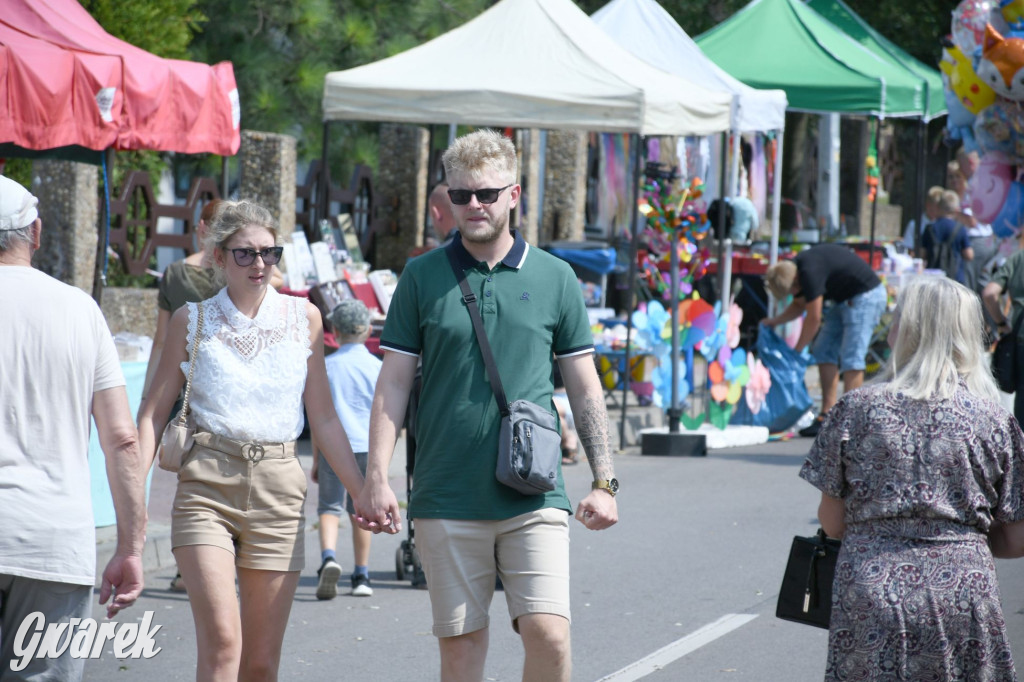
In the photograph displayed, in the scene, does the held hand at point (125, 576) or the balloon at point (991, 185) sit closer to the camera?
the held hand at point (125, 576)

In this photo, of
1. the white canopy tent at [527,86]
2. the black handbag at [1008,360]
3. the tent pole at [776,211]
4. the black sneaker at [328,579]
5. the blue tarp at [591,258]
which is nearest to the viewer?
the black sneaker at [328,579]

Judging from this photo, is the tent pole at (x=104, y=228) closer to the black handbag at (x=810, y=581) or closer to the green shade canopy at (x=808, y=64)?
the black handbag at (x=810, y=581)

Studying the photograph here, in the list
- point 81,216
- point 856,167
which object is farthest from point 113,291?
point 856,167

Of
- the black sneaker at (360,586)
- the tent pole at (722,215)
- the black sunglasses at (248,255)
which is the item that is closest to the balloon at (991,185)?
the tent pole at (722,215)

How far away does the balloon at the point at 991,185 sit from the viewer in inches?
504

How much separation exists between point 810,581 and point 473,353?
1.12 m

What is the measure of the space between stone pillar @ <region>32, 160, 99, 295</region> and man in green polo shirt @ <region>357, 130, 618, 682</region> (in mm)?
8951

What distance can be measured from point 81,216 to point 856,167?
22466 mm

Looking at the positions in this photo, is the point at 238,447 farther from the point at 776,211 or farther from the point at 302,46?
the point at 302,46

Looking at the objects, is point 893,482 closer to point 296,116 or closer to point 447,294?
point 447,294

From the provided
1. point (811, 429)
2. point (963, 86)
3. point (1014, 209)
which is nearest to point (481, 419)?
point (811, 429)

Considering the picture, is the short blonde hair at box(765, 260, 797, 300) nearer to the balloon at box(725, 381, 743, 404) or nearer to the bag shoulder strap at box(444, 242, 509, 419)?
the balloon at box(725, 381, 743, 404)

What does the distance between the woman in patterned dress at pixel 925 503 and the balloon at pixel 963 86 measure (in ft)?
31.2

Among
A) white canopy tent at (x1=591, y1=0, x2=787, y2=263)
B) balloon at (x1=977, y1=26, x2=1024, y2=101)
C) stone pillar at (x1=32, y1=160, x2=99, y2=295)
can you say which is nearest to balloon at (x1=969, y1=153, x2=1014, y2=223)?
balloon at (x1=977, y1=26, x2=1024, y2=101)
